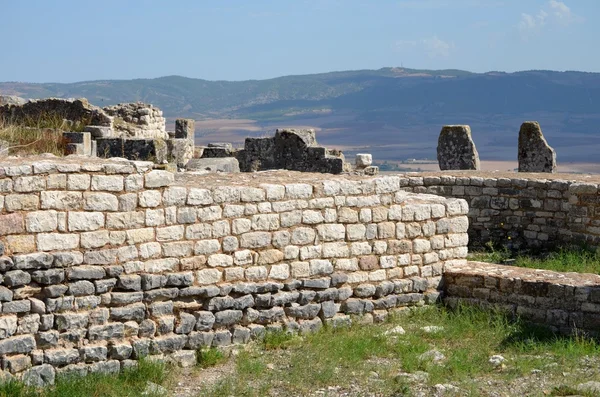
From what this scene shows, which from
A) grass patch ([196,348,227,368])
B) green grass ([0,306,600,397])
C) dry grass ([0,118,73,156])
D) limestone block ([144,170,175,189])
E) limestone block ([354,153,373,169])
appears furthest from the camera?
limestone block ([354,153,373,169])

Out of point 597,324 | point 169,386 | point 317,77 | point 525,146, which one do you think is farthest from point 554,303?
point 317,77

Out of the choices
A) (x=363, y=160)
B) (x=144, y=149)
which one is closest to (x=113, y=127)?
(x=144, y=149)

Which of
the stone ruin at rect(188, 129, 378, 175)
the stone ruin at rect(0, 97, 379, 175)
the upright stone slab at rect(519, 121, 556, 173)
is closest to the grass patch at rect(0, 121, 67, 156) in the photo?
the stone ruin at rect(0, 97, 379, 175)

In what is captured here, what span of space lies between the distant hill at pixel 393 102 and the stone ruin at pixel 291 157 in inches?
2620

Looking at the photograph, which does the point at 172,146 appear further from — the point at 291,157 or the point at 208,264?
the point at 208,264

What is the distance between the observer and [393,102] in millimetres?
164375

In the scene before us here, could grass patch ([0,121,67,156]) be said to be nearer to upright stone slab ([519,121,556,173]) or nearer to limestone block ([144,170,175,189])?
limestone block ([144,170,175,189])

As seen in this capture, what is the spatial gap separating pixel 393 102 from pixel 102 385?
159299 millimetres

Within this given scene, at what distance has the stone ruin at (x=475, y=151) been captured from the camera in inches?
696

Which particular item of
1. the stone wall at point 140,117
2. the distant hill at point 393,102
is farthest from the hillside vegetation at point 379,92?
the stone wall at point 140,117

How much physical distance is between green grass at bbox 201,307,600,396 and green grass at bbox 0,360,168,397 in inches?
22.9

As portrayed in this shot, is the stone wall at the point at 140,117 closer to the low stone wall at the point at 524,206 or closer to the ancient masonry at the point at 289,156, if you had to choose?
the ancient masonry at the point at 289,156

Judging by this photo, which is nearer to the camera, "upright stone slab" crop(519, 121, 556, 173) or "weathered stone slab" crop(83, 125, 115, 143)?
"weathered stone slab" crop(83, 125, 115, 143)

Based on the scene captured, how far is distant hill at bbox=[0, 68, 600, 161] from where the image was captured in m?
109
